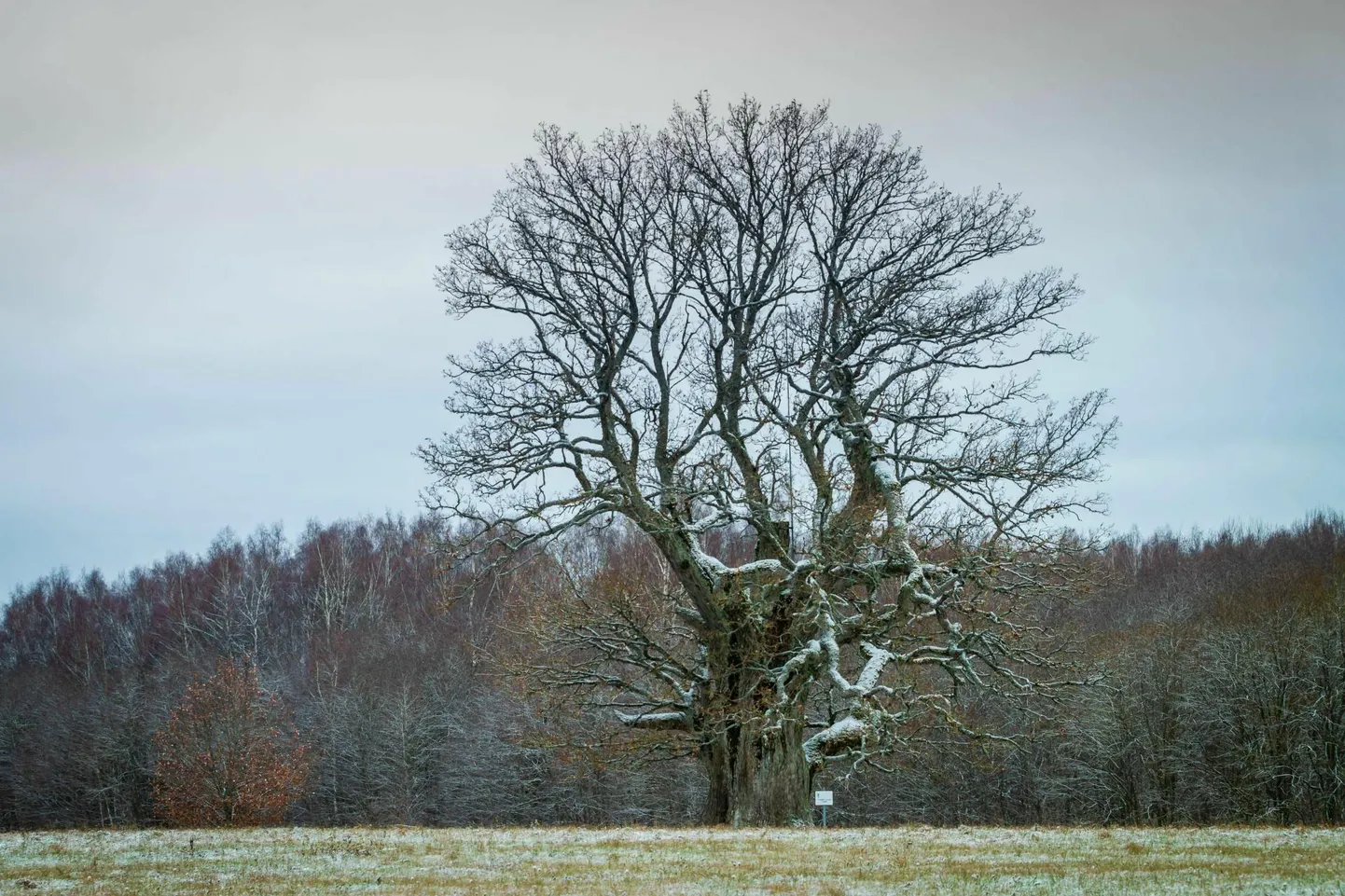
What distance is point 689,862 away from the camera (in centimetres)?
1371

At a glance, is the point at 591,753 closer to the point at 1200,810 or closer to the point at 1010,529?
the point at 1010,529

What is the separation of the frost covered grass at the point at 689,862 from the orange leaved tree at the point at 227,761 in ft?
116

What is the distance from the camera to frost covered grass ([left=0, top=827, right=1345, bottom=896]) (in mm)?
11750

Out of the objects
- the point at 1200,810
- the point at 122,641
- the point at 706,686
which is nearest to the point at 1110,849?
the point at 706,686

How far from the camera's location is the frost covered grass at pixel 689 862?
463 inches

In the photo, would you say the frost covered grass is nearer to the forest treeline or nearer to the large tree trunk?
the large tree trunk

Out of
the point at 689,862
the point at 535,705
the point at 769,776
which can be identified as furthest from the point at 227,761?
the point at 689,862

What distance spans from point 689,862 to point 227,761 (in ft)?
143

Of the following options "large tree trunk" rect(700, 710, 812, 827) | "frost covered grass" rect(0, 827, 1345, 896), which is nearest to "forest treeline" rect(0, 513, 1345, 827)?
"large tree trunk" rect(700, 710, 812, 827)

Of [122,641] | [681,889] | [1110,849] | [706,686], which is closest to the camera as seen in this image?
[681,889]

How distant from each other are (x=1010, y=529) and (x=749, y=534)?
7.39 meters

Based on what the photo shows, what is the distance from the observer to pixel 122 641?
92625 mm

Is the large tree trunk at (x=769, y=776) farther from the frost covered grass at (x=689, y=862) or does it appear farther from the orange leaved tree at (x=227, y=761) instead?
the orange leaved tree at (x=227, y=761)

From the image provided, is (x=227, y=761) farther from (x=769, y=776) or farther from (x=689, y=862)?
(x=689, y=862)
